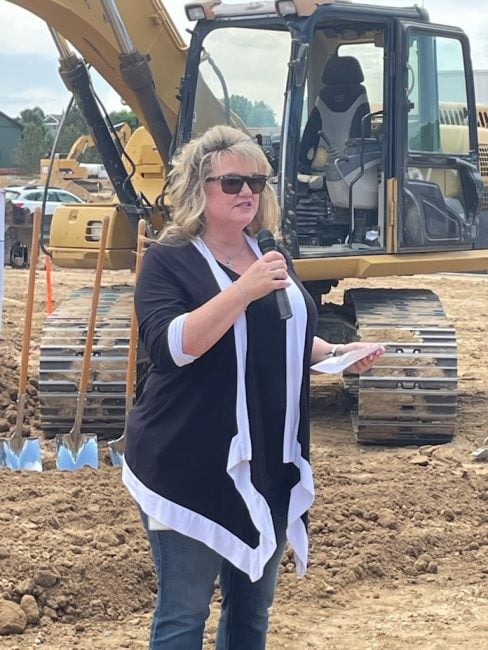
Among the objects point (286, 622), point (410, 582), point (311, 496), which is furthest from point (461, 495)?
point (311, 496)

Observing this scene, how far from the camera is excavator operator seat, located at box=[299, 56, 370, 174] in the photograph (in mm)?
7812

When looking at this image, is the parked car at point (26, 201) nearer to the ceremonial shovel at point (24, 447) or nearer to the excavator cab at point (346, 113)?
the excavator cab at point (346, 113)

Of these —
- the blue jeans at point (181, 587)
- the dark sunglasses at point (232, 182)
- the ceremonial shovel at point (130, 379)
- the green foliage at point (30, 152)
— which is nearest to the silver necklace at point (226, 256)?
the dark sunglasses at point (232, 182)

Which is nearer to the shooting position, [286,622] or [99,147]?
[286,622]

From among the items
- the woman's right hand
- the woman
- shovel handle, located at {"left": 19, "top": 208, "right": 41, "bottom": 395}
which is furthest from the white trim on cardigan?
shovel handle, located at {"left": 19, "top": 208, "right": 41, "bottom": 395}

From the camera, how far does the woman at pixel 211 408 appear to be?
2979mm

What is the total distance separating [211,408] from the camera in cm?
298

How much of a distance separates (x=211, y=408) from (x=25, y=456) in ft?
13.5

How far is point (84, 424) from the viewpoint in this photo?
772cm

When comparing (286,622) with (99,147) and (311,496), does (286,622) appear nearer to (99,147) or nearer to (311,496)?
(311,496)

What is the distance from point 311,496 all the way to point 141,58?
494 cm

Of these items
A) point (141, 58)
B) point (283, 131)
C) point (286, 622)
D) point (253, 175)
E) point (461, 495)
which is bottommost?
point (286, 622)

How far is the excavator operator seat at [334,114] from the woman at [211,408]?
15.6ft

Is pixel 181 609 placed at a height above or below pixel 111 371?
below
